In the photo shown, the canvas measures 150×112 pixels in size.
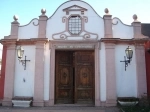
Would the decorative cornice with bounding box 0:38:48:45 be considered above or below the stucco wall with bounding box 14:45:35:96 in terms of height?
above

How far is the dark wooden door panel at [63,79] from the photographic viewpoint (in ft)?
33.8

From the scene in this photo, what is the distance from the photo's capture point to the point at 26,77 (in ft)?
33.1

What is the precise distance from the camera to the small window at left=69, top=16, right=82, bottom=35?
10398mm

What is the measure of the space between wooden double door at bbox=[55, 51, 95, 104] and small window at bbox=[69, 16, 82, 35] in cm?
117

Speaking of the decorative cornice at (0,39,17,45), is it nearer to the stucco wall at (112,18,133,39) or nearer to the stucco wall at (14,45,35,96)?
the stucco wall at (14,45,35,96)

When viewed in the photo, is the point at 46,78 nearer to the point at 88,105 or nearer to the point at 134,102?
the point at 88,105

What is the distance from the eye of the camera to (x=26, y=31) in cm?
1056

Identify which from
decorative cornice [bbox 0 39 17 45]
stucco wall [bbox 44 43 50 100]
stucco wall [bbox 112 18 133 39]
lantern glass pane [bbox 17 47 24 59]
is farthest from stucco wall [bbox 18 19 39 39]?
stucco wall [bbox 112 18 133 39]

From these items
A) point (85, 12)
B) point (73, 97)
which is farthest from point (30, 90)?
point (85, 12)

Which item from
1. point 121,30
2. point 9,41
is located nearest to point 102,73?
point 121,30

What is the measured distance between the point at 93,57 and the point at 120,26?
2.27 metres

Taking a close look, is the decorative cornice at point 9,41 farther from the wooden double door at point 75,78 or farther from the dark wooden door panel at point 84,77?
the dark wooden door panel at point 84,77

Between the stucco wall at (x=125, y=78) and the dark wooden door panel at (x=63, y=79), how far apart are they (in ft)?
8.50

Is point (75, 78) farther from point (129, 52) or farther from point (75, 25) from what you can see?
point (129, 52)
